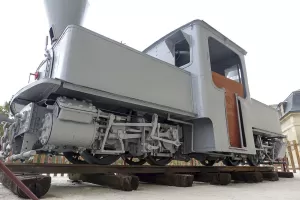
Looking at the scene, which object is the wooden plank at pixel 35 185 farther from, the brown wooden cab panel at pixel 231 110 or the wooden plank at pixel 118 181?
the brown wooden cab panel at pixel 231 110

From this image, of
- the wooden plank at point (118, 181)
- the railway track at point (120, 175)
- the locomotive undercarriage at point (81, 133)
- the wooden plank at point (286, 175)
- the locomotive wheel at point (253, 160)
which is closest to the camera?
the railway track at point (120, 175)

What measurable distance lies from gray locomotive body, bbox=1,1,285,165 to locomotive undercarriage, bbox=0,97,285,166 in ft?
0.04

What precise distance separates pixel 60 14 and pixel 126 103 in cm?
186

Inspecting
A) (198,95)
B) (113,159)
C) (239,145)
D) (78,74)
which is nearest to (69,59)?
(78,74)

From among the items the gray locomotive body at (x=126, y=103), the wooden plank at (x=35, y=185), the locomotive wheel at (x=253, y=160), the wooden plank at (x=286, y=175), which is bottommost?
the wooden plank at (x=35, y=185)

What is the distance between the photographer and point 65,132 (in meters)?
2.67

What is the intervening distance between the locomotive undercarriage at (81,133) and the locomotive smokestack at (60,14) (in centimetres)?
127

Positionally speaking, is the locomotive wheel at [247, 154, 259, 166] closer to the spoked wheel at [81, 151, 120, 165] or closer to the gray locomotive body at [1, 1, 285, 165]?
the gray locomotive body at [1, 1, 285, 165]

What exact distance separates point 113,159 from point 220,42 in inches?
136

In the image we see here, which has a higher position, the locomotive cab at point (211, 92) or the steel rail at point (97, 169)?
the locomotive cab at point (211, 92)

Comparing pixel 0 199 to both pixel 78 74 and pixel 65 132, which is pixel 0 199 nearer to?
pixel 65 132

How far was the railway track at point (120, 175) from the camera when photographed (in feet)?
7.68

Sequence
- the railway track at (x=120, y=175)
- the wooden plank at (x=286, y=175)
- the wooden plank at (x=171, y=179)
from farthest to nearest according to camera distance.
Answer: the wooden plank at (x=286, y=175) < the wooden plank at (x=171, y=179) < the railway track at (x=120, y=175)

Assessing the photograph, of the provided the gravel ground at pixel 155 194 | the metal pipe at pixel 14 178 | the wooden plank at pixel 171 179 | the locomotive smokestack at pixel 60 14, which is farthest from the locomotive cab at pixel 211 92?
the metal pipe at pixel 14 178
